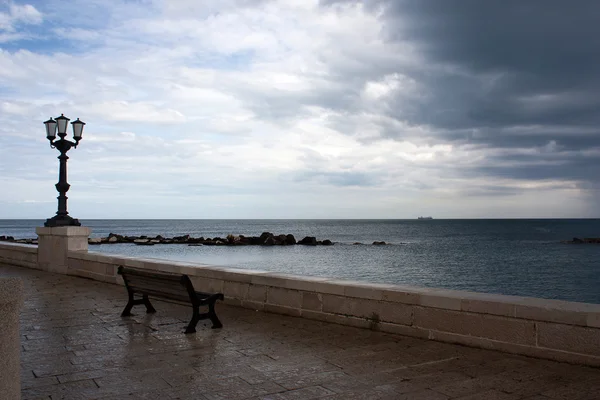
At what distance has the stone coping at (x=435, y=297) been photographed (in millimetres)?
4852

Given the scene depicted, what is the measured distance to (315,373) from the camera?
15.4 ft

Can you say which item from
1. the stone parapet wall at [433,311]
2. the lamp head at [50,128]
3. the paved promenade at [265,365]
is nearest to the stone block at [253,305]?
the stone parapet wall at [433,311]

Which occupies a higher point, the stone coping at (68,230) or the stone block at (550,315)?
the stone coping at (68,230)

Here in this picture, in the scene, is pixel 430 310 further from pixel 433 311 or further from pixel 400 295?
pixel 400 295

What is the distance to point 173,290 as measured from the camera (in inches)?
262

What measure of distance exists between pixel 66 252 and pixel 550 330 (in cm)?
1120

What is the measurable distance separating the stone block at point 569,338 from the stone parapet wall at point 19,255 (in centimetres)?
1305

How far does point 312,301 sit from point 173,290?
181 centimetres

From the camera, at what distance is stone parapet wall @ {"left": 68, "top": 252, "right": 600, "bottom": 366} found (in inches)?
190

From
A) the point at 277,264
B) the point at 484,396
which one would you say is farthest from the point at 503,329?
the point at 277,264

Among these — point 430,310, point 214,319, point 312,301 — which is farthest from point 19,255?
point 430,310

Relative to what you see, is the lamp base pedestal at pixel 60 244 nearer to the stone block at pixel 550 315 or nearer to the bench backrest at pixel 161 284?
the bench backrest at pixel 161 284

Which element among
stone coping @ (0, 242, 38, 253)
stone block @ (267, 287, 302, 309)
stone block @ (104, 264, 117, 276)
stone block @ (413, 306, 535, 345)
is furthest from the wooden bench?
Answer: stone coping @ (0, 242, 38, 253)

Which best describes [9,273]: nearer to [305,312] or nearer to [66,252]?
[66,252]
